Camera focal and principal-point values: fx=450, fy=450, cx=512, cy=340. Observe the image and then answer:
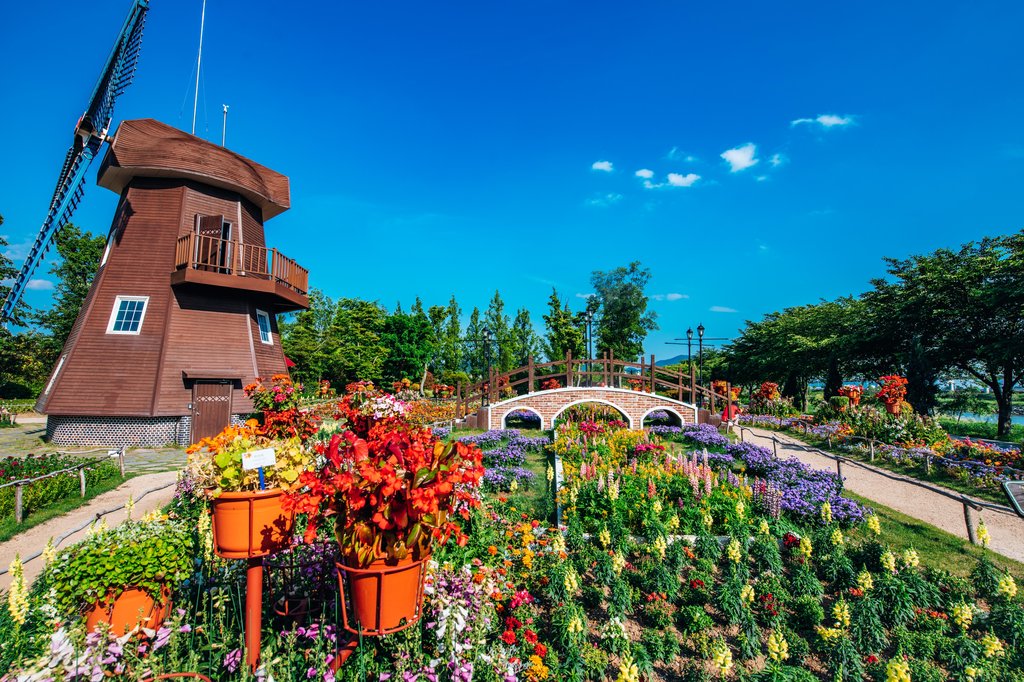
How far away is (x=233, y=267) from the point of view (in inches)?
632

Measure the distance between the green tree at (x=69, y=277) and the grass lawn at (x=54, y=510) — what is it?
1266 inches

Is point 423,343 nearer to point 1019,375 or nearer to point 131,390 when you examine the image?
point 131,390

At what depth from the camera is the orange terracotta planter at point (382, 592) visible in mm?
2451

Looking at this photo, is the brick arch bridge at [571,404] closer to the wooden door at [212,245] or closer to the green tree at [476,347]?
the wooden door at [212,245]

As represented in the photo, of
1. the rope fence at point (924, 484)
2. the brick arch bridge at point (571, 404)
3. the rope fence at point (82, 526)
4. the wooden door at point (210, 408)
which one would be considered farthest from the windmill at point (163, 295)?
the rope fence at point (924, 484)

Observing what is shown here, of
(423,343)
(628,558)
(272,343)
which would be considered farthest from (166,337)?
(423,343)

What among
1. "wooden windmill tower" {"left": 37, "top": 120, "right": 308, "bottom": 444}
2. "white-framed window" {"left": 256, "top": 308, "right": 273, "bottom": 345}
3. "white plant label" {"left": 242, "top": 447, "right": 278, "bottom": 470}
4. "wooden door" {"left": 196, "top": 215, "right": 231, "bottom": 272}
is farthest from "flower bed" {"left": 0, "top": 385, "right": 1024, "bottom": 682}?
"white-framed window" {"left": 256, "top": 308, "right": 273, "bottom": 345}

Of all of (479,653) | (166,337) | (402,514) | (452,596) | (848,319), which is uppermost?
(848,319)

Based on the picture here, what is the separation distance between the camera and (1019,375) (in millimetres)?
21188

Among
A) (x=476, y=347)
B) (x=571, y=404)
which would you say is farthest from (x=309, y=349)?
(x=571, y=404)

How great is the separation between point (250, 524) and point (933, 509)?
12162 millimetres

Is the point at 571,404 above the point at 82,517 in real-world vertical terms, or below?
above

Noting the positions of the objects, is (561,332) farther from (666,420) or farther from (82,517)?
(82,517)

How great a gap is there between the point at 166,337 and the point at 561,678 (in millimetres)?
16887
